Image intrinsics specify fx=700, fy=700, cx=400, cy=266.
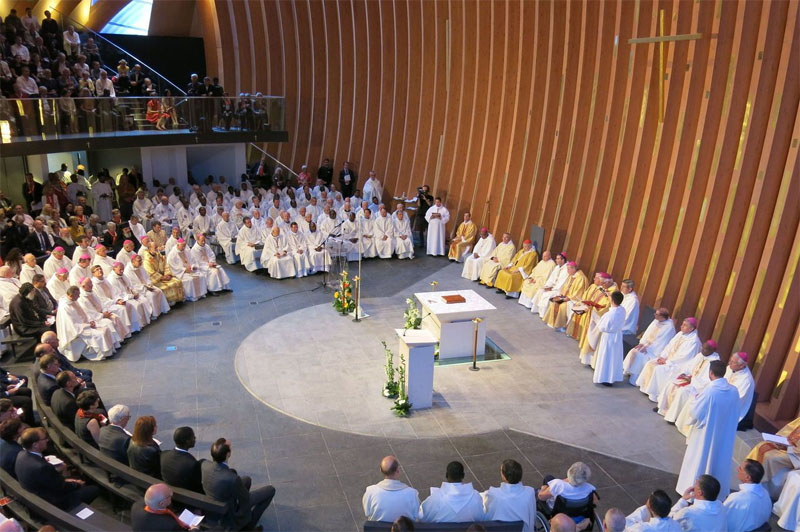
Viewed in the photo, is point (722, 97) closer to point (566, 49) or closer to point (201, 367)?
point (566, 49)

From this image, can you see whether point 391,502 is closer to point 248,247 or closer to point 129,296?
point 129,296

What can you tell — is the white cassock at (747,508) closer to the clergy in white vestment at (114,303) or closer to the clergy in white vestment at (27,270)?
the clergy in white vestment at (114,303)

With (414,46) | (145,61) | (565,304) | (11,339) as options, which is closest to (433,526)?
(565,304)

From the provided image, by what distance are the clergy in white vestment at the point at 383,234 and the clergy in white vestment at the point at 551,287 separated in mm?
4260

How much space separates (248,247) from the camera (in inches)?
571

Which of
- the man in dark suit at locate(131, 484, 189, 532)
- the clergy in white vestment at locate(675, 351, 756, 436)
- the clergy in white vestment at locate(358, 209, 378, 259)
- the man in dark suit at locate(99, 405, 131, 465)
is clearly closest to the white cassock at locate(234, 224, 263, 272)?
the clergy in white vestment at locate(358, 209, 378, 259)

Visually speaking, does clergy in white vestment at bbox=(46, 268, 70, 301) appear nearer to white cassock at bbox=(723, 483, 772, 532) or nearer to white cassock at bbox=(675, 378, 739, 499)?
white cassock at bbox=(675, 378, 739, 499)

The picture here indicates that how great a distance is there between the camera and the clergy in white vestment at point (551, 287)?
39.5 ft

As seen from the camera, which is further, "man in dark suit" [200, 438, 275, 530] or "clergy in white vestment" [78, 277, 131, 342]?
"clergy in white vestment" [78, 277, 131, 342]

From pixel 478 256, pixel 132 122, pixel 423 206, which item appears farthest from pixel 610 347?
pixel 132 122

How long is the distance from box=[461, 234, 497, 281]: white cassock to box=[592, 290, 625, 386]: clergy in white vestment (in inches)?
184

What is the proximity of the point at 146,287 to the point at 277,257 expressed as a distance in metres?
3.05

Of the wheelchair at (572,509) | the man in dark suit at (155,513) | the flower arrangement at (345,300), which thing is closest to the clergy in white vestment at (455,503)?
the wheelchair at (572,509)

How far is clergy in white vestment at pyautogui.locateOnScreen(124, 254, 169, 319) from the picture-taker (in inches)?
462
